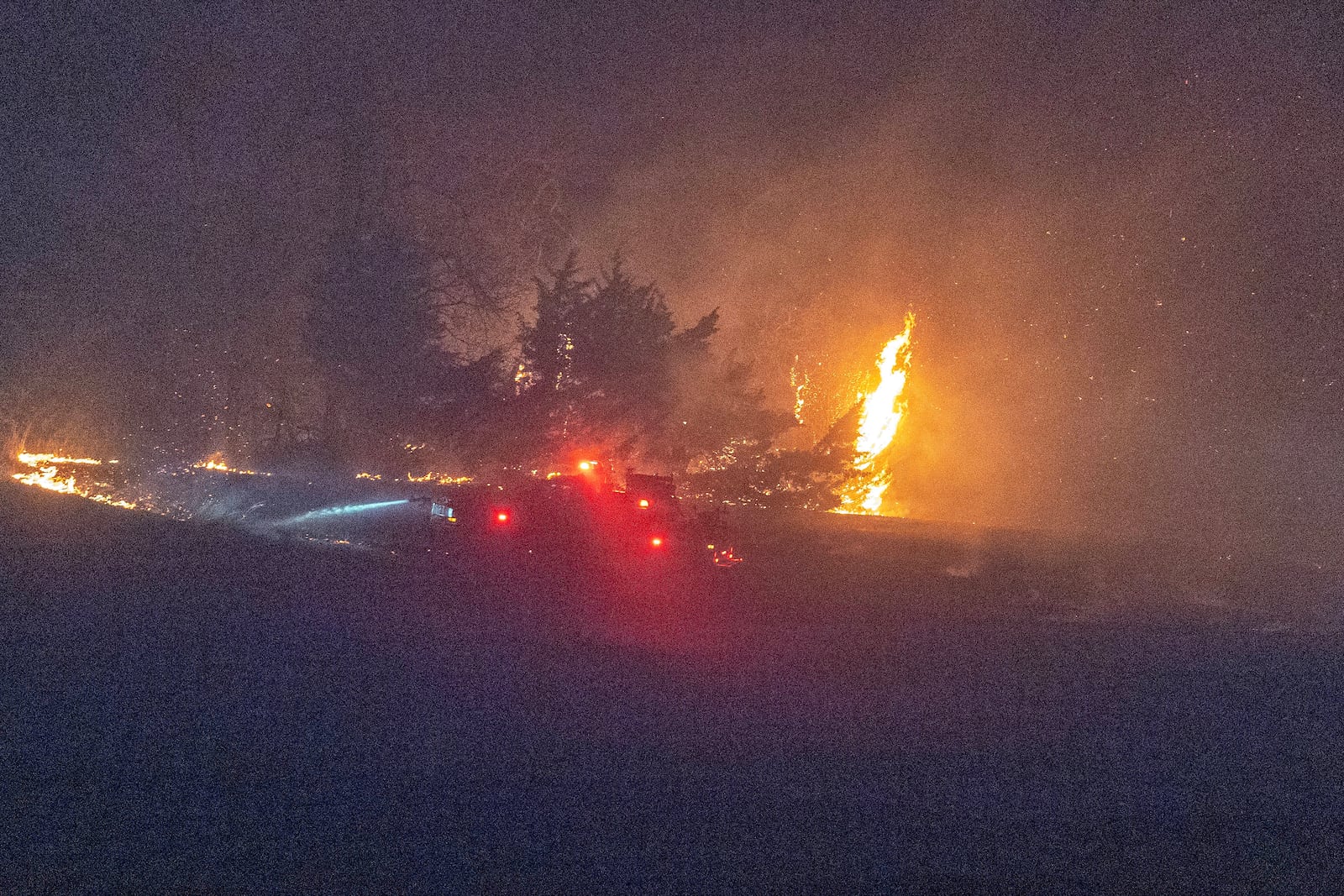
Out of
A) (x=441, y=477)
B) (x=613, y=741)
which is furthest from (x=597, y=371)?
(x=613, y=741)

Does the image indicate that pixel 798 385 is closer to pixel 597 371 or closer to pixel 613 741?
pixel 597 371

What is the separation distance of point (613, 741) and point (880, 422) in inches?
1321

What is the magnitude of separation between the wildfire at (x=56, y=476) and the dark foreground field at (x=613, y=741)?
8.28 meters

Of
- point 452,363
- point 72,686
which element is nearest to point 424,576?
point 72,686

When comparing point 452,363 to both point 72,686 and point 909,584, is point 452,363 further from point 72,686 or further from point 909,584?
point 72,686

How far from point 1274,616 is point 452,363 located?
22.6 m

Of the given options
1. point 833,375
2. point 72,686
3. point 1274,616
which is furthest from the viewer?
point 833,375

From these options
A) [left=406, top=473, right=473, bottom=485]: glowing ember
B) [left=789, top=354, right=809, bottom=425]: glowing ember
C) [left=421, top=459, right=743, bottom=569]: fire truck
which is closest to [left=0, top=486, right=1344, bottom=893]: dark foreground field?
[left=421, top=459, right=743, bottom=569]: fire truck

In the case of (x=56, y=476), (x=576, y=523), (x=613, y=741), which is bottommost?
(x=613, y=741)

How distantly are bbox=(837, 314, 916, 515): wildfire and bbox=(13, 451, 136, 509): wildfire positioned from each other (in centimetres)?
2306

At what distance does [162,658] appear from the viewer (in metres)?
8.54

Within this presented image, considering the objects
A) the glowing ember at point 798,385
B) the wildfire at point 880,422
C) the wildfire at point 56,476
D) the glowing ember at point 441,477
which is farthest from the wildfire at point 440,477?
the glowing ember at point 798,385

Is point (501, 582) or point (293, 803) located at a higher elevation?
point (501, 582)

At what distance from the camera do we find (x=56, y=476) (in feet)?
83.1
